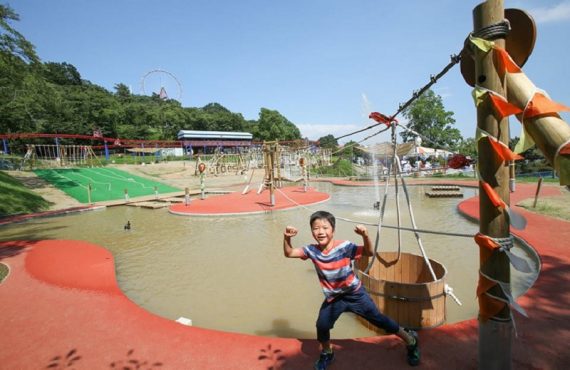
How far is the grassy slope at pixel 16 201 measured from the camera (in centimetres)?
1762

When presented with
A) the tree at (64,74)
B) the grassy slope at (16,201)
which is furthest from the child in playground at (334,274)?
the tree at (64,74)

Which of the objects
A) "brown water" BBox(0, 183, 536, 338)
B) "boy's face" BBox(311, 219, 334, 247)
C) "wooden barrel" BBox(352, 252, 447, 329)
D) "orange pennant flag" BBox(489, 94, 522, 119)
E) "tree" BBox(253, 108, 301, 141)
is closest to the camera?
"orange pennant flag" BBox(489, 94, 522, 119)

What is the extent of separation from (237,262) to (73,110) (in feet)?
179

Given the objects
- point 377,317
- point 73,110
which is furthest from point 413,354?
point 73,110

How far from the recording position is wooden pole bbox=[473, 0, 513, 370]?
7.75 ft

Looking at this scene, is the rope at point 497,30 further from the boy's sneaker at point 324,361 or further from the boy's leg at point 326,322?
the boy's sneaker at point 324,361

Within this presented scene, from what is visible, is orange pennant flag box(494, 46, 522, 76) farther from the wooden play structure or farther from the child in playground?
the wooden play structure

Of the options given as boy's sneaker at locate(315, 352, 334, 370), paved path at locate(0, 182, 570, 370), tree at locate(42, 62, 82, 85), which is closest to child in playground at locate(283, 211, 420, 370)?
boy's sneaker at locate(315, 352, 334, 370)

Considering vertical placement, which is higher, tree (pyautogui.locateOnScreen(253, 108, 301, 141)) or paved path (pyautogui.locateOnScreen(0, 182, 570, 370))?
tree (pyautogui.locateOnScreen(253, 108, 301, 141))

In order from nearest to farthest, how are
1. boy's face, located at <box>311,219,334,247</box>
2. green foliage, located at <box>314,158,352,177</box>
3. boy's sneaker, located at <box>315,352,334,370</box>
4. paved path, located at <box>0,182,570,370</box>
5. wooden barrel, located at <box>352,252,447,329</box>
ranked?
boy's face, located at <box>311,219,334,247</box> < boy's sneaker, located at <box>315,352,334,370</box> < paved path, located at <box>0,182,570,370</box> < wooden barrel, located at <box>352,252,447,329</box> < green foliage, located at <box>314,158,352,177</box>

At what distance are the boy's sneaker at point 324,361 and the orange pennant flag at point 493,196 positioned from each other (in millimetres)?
2495

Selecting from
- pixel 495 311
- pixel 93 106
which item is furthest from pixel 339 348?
pixel 93 106

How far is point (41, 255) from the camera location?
940 centimetres

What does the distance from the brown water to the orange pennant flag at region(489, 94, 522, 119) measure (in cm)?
402
